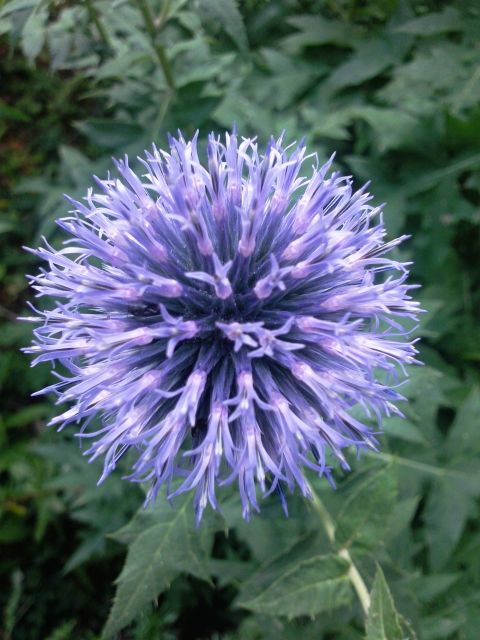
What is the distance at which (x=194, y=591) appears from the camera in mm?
2928

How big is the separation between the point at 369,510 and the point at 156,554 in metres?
0.62

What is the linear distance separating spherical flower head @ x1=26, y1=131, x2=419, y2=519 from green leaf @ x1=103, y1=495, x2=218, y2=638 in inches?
9.5

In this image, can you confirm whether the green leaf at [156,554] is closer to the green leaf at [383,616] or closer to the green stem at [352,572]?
the green stem at [352,572]

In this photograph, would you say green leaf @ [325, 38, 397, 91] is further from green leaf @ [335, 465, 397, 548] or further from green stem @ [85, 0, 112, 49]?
green leaf @ [335, 465, 397, 548]

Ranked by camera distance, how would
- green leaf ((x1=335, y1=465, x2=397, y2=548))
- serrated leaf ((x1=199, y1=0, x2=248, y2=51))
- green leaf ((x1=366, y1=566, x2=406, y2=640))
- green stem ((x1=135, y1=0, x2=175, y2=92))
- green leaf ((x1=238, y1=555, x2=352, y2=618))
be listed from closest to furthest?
green leaf ((x1=366, y1=566, x2=406, y2=640)) → green leaf ((x1=238, y1=555, x2=352, y2=618)) → green leaf ((x1=335, y1=465, x2=397, y2=548)) → serrated leaf ((x1=199, y1=0, x2=248, y2=51)) → green stem ((x1=135, y1=0, x2=175, y2=92))

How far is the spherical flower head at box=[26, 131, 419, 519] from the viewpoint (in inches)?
53.4

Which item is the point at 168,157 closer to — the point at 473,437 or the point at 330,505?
A: the point at 330,505

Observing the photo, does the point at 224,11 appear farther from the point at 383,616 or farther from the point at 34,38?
the point at 383,616

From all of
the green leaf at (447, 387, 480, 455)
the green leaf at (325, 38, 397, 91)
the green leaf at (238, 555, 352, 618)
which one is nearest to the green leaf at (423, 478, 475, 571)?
the green leaf at (447, 387, 480, 455)

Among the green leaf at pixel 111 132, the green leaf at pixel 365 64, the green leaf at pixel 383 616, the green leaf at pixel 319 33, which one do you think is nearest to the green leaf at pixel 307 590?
the green leaf at pixel 383 616

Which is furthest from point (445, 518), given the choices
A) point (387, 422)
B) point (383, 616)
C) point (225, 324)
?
point (225, 324)

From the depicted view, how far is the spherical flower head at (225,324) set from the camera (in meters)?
1.36

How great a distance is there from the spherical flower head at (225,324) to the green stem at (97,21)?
1303 millimetres

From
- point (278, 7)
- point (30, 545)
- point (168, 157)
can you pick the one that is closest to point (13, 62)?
point (278, 7)
